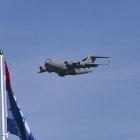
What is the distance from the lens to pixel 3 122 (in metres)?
29.6

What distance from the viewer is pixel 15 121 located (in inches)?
1206

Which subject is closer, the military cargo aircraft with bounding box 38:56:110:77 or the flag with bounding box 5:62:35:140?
the flag with bounding box 5:62:35:140

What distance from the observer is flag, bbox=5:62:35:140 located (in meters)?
30.5

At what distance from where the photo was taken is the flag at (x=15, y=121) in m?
30.5

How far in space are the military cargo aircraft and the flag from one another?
71.6 meters

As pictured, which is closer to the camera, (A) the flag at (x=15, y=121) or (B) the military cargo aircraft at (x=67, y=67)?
(A) the flag at (x=15, y=121)

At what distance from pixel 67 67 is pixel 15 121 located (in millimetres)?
75498

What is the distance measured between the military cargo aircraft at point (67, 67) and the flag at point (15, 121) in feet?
235

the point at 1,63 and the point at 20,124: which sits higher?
the point at 1,63

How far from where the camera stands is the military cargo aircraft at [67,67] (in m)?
103

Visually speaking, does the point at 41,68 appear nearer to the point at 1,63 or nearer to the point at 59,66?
the point at 59,66

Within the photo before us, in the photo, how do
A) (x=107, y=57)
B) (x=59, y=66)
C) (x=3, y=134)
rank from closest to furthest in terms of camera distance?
(x=3, y=134) < (x=59, y=66) < (x=107, y=57)

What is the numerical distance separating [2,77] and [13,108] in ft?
5.40

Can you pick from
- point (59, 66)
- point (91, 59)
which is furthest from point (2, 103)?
point (91, 59)
